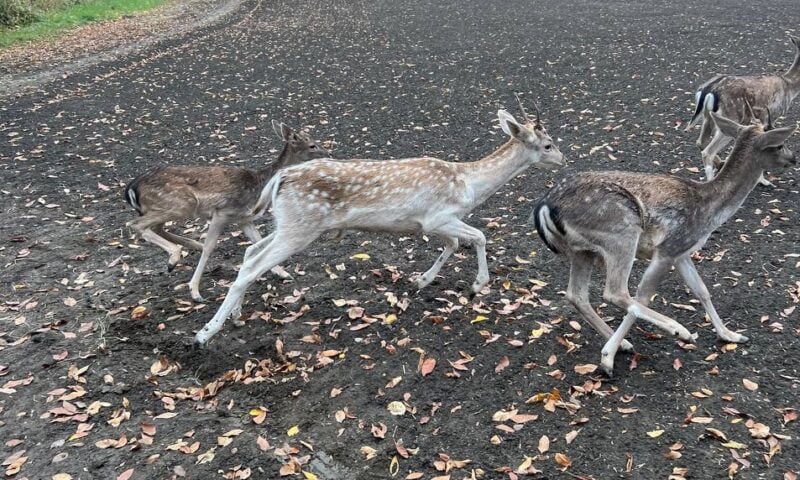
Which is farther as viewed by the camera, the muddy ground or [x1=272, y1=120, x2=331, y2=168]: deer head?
[x1=272, y1=120, x2=331, y2=168]: deer head

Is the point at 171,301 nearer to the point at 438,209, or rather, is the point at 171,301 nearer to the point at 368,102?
the point at 438,209

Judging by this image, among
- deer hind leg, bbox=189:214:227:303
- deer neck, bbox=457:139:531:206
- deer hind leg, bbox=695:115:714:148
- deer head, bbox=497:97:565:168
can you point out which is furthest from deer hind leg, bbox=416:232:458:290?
deer hind leg, bbox=695:115:714:148

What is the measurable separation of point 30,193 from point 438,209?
504cm

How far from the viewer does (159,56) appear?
1529 centimetres

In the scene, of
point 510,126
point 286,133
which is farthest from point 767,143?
point 286,133

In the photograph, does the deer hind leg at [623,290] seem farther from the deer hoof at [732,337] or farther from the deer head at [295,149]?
the deer head at [295,149]

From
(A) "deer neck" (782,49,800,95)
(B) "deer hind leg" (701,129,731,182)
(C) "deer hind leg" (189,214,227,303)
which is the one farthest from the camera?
(A) "deer neck" (782,49,800,95)

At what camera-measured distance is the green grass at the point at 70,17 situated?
17.2 m

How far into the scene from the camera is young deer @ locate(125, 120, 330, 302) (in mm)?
5648

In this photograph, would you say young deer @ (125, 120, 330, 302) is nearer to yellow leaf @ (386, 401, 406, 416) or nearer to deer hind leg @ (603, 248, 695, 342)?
yellow leaf @ (386, 401, 406, 416)

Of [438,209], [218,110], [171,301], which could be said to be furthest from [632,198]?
[218,110]

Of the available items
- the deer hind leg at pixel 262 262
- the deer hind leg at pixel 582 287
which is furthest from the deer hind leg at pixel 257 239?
the deer hind leg at pixel 582 287

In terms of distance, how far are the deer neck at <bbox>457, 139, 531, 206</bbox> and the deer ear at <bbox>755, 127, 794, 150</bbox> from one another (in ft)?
5.41

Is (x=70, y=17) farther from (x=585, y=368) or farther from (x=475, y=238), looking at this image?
(x=585, y=368)
